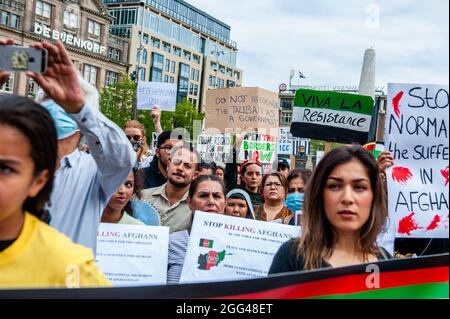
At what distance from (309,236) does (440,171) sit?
0.92m

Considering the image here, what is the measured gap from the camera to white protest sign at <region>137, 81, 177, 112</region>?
325 inches

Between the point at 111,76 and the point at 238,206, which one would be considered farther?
the point at 111,76

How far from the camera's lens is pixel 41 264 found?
1604mm

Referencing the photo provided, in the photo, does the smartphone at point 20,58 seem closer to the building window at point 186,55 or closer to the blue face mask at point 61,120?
the blue face mask at point 61,120

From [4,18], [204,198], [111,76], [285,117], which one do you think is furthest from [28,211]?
[285,117]

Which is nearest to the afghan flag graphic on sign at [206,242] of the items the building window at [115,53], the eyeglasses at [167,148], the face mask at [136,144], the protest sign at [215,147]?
the face mask at [136,144]

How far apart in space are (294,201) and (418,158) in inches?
69.1

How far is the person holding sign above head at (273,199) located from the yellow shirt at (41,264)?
3083 millimetres

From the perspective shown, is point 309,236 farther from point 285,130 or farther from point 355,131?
point 285,130

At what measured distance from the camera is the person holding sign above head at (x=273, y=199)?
4723 mm

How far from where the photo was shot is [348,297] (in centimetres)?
190

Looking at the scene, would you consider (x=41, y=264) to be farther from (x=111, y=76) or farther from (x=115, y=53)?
(x=115, y=53)

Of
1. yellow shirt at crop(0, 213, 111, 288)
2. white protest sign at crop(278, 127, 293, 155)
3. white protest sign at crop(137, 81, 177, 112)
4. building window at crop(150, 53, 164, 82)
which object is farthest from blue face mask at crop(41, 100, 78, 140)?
building window at crop(150, 53, 164, 82)

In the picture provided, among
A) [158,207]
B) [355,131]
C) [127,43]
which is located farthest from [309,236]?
[127,43]
